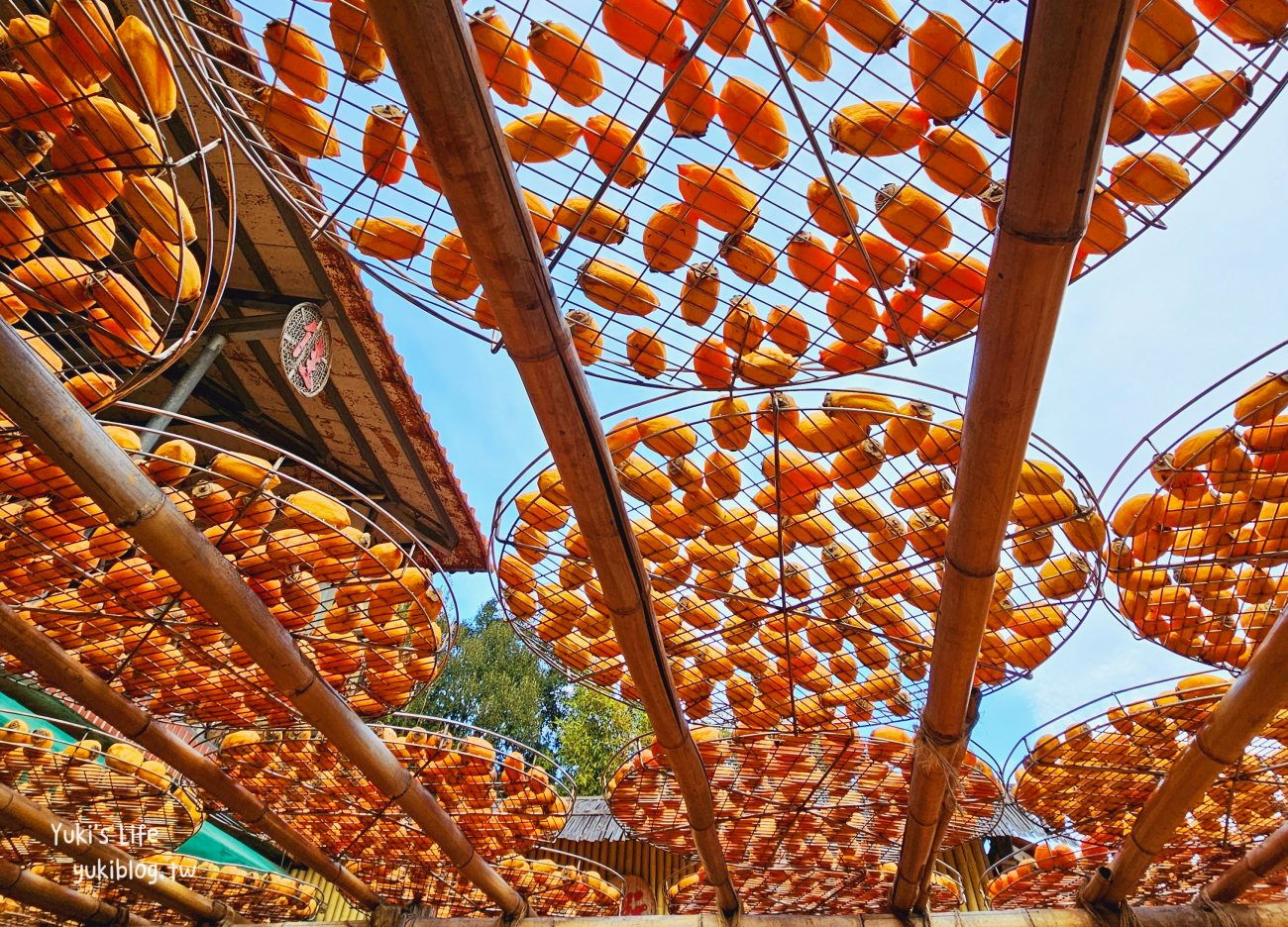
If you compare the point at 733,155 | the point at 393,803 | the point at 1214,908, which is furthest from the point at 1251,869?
the point at 733,155

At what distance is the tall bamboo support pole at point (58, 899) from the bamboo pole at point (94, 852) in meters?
0.34

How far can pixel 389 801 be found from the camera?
368cm

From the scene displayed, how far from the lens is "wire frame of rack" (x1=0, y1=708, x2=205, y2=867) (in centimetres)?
342

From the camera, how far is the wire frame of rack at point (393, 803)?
3457 mm

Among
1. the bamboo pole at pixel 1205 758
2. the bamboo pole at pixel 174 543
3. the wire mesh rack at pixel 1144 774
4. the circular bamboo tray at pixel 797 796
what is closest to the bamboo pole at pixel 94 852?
the bamboo pole at pixel 174 543

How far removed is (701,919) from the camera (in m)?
3.86

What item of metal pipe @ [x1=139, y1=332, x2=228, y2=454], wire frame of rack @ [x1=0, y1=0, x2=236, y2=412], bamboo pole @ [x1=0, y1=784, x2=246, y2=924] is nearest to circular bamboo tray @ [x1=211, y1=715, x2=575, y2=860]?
bamboo pole @ [x1=0, y1=784, x2=246, y2=924]

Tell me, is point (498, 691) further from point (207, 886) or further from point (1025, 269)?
point (1025, 269)

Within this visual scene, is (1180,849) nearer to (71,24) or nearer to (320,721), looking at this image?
(320,721)

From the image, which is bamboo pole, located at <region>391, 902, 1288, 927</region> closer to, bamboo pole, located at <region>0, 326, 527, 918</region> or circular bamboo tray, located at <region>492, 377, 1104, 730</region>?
circular bamboo tray, located at <region>492, 377, 1104, 730</region>

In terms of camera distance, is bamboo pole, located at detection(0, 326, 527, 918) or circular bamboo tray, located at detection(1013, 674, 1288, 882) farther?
circular bamboo tray, located at detection(1013, 674, 1288, 882)

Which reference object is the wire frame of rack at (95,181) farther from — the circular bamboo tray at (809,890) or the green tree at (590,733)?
the green tree at (590,733)

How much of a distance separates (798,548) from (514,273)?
1.59 m

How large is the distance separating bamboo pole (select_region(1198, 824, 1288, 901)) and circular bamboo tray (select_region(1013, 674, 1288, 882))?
148mm
